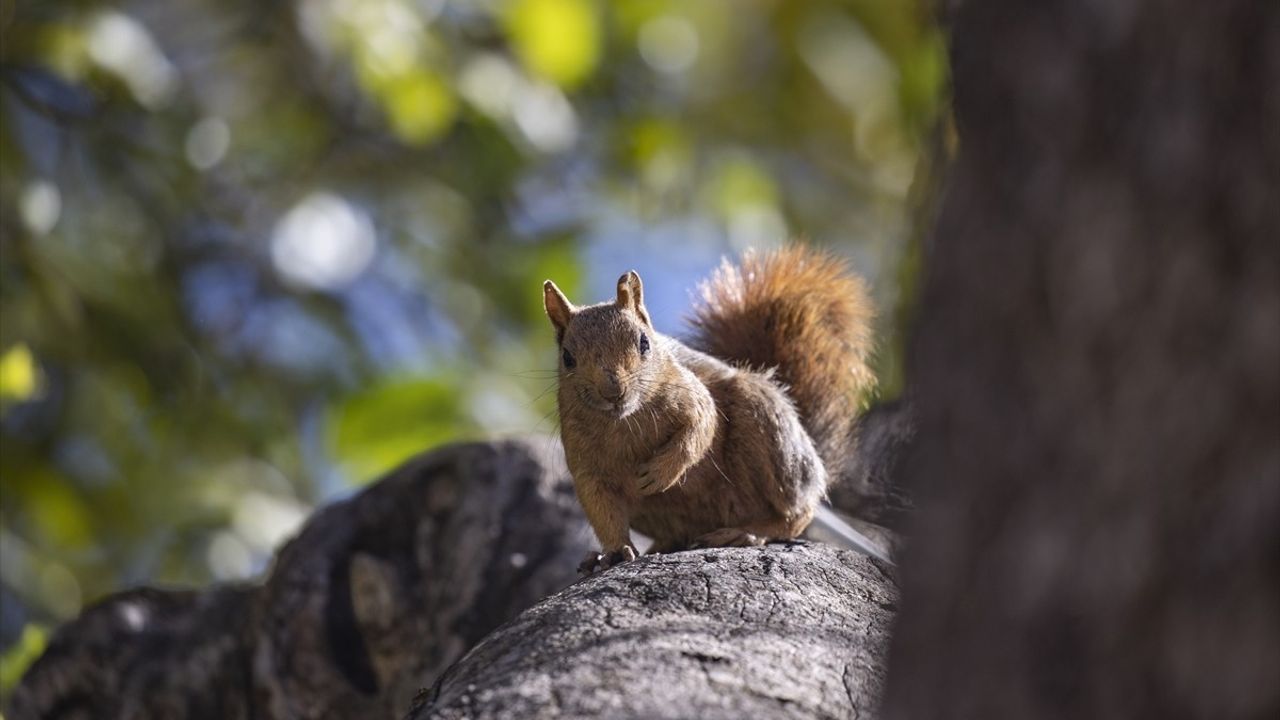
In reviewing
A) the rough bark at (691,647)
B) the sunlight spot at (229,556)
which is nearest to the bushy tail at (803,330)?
the rough bark at (691,647)

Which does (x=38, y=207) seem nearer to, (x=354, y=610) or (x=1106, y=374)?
(x=354, y=610)

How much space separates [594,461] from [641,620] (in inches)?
32.2

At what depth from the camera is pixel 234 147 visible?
5668 mm

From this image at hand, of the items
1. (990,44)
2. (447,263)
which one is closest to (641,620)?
(990,44)

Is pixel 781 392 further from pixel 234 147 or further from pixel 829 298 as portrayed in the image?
pixel 234 147

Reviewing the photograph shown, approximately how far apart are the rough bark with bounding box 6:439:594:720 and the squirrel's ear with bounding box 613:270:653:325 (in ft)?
2.52

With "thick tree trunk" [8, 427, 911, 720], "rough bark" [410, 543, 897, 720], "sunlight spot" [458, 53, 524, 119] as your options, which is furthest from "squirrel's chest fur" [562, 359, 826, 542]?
"sunlight spot" [458, 53, 524, 119]

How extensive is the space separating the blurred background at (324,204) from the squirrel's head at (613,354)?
1270 mm

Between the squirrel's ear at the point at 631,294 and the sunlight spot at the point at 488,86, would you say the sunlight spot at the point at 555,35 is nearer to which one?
the sunlight spot at the point at 488,86

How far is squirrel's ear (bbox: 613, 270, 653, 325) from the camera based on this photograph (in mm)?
2770

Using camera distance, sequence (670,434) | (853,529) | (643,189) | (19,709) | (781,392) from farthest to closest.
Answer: (643,189) → (19,709) → (853,529) → (781,392) → (670,434)

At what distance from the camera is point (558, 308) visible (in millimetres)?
2865

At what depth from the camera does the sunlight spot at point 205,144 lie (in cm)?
488

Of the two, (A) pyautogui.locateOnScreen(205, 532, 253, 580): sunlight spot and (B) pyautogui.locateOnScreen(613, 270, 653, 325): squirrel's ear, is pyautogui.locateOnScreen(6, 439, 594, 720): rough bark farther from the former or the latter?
(B) pyautogui.locateOnScreen(613, 270, 653, 325): squirrel's ear
